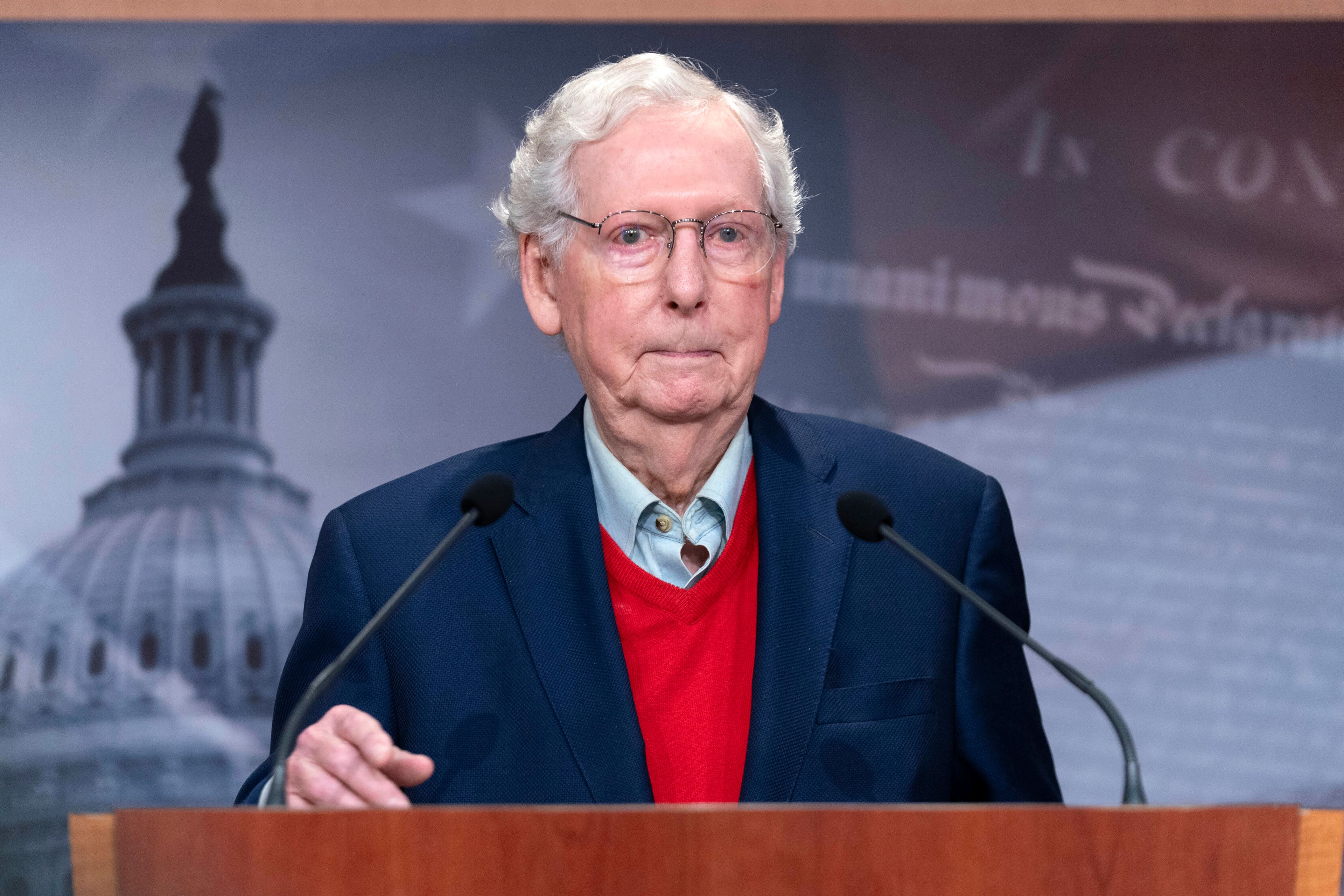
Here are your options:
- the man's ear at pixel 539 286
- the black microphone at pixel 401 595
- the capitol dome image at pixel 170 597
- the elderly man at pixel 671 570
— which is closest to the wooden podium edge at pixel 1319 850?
the elderly man at pixel 671 570

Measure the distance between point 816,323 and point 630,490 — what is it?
169 centimetres

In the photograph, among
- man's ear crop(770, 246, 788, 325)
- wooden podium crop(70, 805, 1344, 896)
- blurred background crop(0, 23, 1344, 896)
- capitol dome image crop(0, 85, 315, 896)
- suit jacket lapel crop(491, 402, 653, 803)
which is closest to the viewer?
wooden podium crop(70, 805, 1344, 896)

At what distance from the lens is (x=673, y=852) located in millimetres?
930

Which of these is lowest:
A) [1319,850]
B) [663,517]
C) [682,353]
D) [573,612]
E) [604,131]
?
A: [1319,850]

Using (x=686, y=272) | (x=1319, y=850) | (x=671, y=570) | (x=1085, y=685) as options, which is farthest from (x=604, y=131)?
(x=1319, y=850)

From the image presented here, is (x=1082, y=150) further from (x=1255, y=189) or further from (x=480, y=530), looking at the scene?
(x=480, y=530)

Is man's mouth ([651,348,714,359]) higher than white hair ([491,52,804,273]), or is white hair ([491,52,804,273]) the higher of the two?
white hair ([491,52,804,273])

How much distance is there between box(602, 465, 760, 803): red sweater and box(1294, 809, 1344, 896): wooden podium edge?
62 cm

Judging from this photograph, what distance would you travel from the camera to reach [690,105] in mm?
1696

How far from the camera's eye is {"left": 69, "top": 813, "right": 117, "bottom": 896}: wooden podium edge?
3.30ft

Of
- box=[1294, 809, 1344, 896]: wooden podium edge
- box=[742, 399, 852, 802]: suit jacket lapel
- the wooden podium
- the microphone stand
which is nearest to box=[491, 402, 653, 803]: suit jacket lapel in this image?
box=[742, 399, 852, 802]: suit jacket lapel

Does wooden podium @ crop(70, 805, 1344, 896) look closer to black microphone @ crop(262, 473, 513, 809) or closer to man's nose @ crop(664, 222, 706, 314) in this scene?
black microphone @ crop(262, 473, 513, 809)

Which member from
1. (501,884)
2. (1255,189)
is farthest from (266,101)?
(501,884)

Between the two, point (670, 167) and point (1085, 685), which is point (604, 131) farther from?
point (1085, 685)
